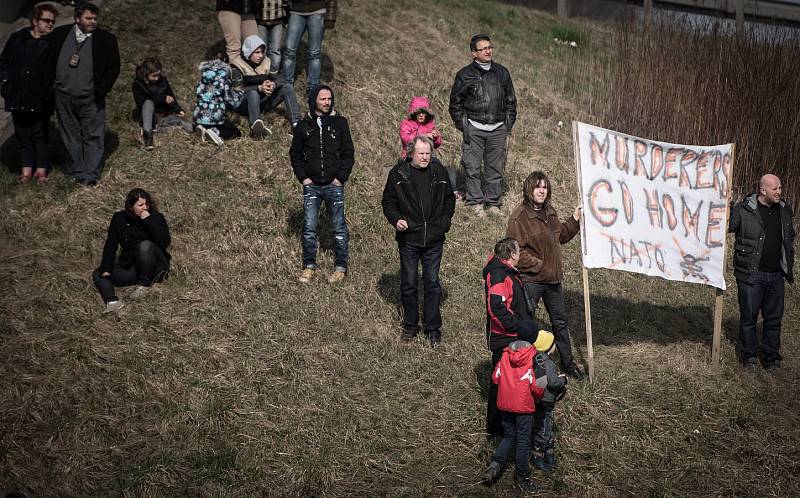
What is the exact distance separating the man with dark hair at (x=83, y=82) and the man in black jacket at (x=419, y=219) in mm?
4387

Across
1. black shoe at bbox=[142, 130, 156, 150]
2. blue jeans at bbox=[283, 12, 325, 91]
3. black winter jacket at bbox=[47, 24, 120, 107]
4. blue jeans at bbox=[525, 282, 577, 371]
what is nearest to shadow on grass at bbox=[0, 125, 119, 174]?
black shoe at bbox=[142, 130, 156, 150]

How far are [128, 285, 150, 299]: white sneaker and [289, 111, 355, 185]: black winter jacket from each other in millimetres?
1989

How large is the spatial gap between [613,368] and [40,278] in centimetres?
596

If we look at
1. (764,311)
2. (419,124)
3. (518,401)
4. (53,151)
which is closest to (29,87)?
(53,151)

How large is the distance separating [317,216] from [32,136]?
13.0 ft

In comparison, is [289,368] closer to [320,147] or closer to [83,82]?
[320,147]

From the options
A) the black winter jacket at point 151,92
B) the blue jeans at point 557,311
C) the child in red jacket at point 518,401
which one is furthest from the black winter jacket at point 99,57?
the child in red jacket at point 518,401

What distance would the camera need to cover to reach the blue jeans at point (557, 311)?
8938 mm

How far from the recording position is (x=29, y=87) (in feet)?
38.3

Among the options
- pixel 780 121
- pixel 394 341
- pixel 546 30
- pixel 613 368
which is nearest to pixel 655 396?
pixel 613 368

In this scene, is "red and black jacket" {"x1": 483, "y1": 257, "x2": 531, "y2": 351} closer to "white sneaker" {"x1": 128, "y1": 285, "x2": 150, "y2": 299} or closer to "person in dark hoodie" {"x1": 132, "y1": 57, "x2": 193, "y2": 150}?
"white sneaker" {"x1": 128, "y1": 285, "x2": 150, "y2": 299}

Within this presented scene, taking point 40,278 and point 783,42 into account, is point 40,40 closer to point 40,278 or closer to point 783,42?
point 40,278

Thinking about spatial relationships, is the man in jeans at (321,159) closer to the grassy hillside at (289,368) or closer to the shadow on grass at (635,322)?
the grassy hillside at (289,368)

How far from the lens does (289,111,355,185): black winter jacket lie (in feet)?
34.3
